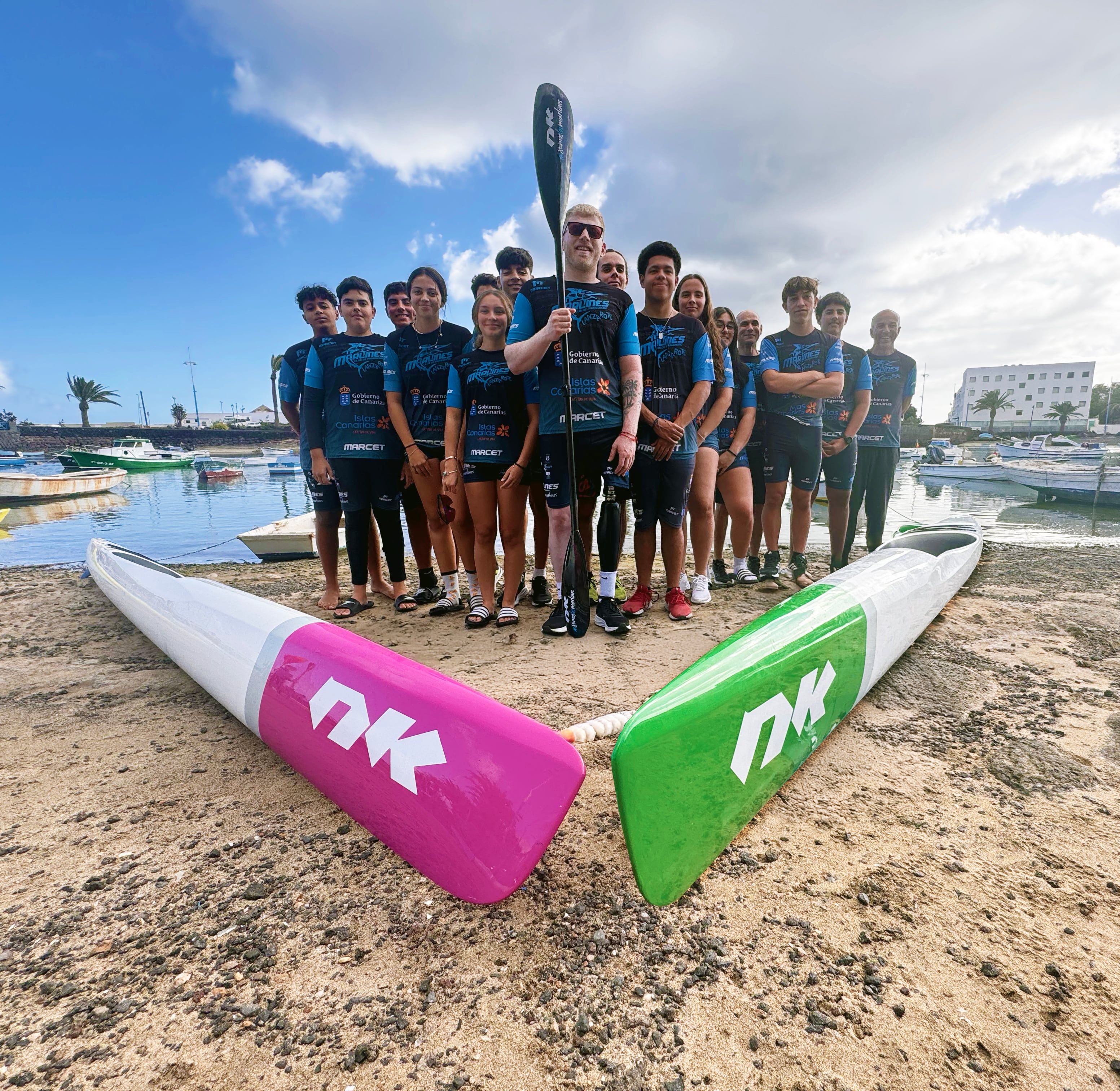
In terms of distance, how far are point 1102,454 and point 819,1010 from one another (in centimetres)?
2541

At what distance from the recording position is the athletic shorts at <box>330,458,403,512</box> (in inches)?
149

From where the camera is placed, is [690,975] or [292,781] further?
[292,781]

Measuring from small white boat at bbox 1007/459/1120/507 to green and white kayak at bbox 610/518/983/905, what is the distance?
1365 cm

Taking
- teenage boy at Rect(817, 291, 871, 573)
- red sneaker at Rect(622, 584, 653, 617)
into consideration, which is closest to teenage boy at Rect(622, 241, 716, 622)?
red sneaker at Rect(622, 584, 653, 617)

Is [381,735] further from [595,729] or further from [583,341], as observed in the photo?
[583,341]

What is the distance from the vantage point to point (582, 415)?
3057mm

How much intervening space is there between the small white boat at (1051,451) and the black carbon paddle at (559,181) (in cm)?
2218

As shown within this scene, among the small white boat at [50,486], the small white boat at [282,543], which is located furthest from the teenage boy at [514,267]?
the small white boat at [50,486]

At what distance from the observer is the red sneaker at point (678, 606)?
356cm

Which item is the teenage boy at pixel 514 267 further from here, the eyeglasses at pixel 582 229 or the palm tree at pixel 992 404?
the palm tree at pixel 992 404

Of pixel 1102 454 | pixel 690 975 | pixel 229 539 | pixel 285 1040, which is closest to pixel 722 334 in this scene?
pixel 690 975

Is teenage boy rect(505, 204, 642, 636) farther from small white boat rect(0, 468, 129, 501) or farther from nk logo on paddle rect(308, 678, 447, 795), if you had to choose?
small white boat rect(0, 468, 129, 501)

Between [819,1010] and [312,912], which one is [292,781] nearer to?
[312,912]

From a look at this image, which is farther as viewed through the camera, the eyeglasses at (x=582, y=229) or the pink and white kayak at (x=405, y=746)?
the eyeglasses at (x=582, y=229)
